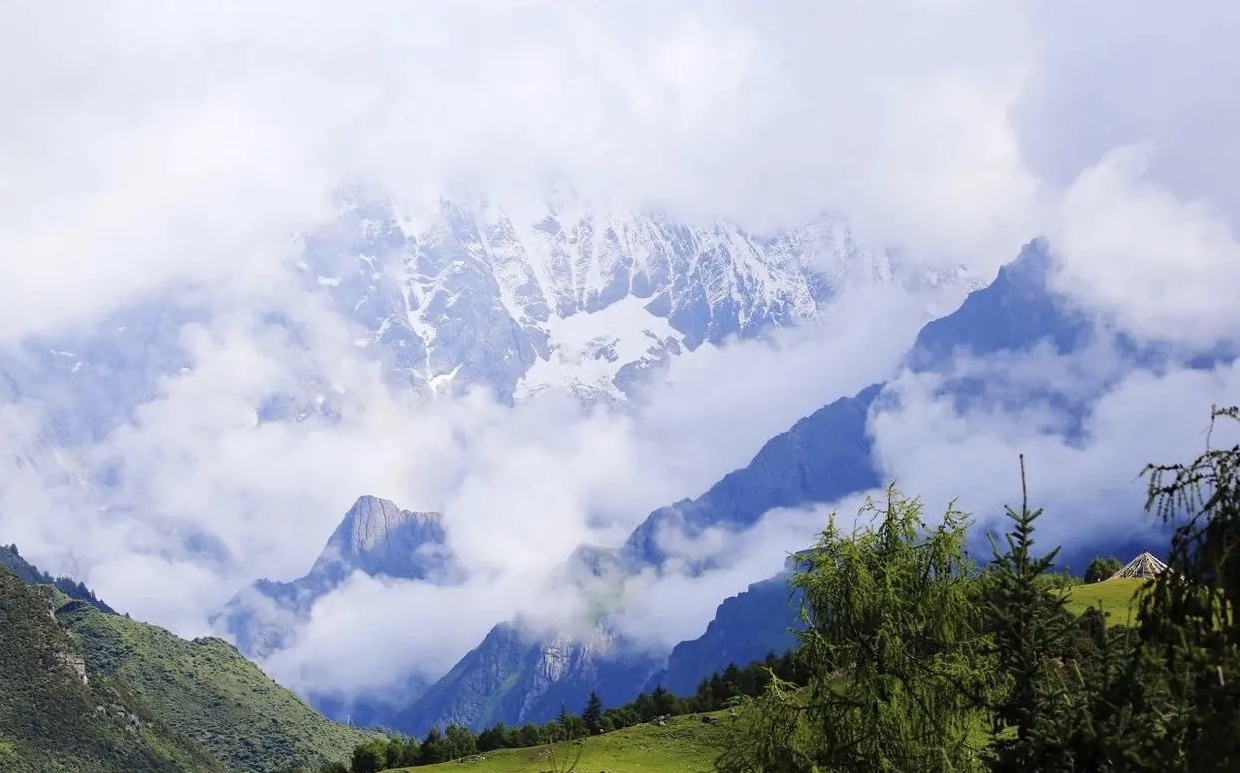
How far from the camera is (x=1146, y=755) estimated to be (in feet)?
45.5

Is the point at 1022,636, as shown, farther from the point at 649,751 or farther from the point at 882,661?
the point at 649,751

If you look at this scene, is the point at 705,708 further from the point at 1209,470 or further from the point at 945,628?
the point at 1209,470

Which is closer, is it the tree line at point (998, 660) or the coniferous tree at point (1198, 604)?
the coniferous tree at point (1198, 604)

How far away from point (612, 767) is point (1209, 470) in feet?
324

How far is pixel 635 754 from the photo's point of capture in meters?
114

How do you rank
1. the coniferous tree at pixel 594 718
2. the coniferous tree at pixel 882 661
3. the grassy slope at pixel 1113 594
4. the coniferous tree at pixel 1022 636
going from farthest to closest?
1. the coniferous tree at pixel 594 718
2. the grassy slope at pixel 1113 594
3. the coniferous tree at pixel 882 661
4. the coniferous tree at pixel 1022 636

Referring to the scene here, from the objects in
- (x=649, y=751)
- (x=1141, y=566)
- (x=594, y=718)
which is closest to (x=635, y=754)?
(x=649, y=751)

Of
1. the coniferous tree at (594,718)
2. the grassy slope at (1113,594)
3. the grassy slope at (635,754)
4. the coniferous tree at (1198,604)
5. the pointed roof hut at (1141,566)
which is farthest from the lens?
the coniferous tree at (594,718)

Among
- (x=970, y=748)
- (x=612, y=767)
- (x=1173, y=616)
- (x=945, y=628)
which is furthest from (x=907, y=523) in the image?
(x=612, y=767)

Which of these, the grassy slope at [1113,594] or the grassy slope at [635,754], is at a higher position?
the grassy slope at [1113,594]

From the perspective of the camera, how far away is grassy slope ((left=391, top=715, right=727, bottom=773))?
10775cm

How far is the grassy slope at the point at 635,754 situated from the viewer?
354 ft

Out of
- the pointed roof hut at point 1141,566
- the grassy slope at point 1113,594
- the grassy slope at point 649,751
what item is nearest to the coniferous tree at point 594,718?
the grassy slope at point 649,751

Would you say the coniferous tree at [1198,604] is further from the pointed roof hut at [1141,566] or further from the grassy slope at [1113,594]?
the pointed roof hut at [1141,566]
